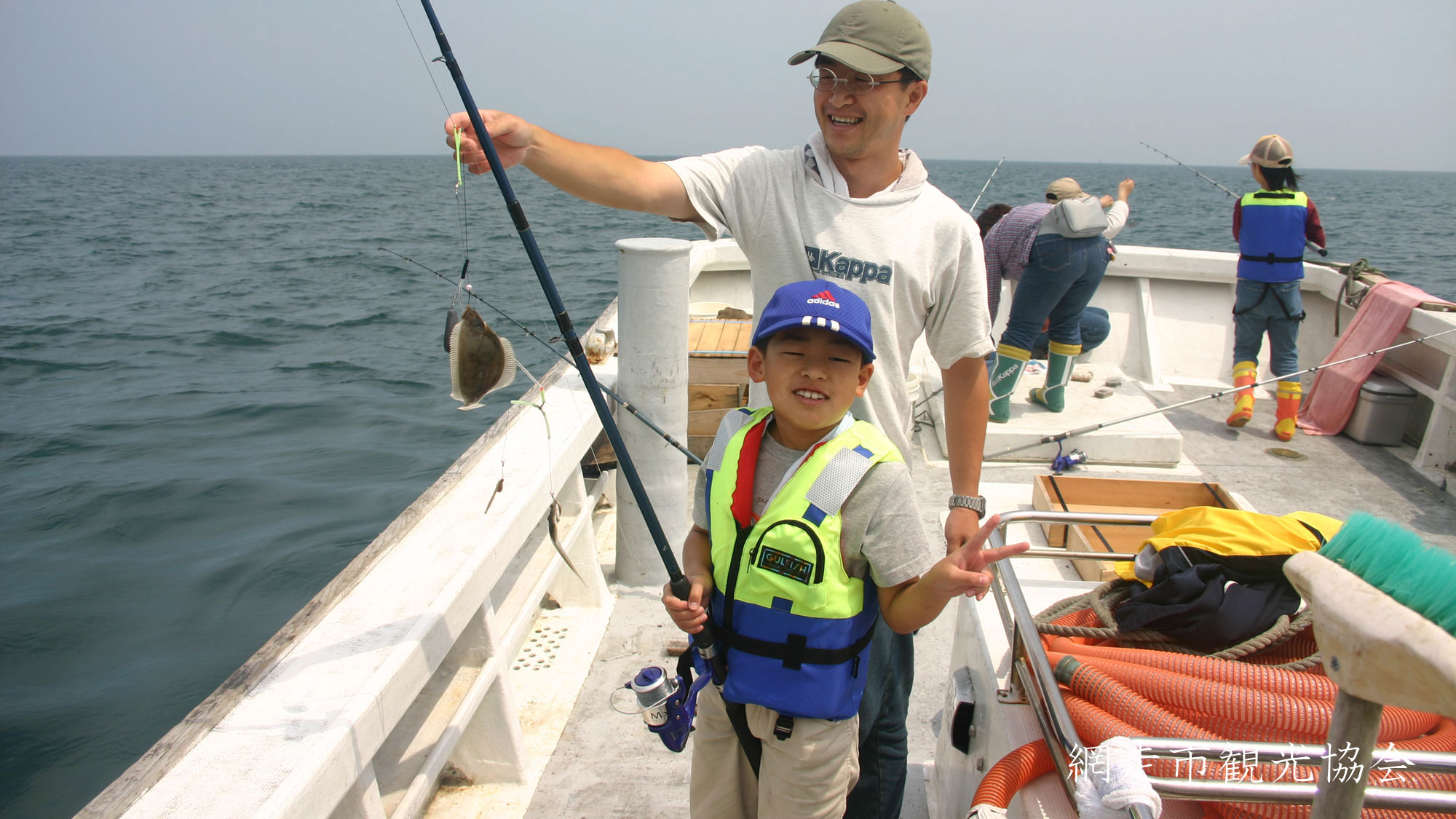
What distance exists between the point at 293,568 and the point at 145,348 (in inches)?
331

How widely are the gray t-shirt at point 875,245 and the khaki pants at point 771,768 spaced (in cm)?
71

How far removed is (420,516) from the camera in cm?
249

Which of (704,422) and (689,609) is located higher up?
(689,609)

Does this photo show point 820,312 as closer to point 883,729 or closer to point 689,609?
point 689,609

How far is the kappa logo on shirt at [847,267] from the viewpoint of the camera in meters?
1.92

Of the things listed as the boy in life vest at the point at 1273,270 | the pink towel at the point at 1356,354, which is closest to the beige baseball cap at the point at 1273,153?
the boy in life vest at the point at 1273,270

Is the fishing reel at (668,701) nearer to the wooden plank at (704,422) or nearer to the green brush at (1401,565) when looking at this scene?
the green brush at (1401,565)

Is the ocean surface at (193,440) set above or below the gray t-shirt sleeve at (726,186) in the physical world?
below

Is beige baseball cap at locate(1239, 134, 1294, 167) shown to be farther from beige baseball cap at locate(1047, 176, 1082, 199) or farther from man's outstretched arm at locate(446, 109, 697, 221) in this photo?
man's outstretched arm at locate(446, 109, 697, 221)

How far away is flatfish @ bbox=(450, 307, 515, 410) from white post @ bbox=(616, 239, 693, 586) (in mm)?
1176

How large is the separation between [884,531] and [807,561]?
0.16 metres

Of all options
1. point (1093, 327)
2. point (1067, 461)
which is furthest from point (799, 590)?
point (1093, 327)

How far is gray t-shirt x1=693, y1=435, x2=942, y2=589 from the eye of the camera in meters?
1.59

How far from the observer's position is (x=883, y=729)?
6.43 feet
